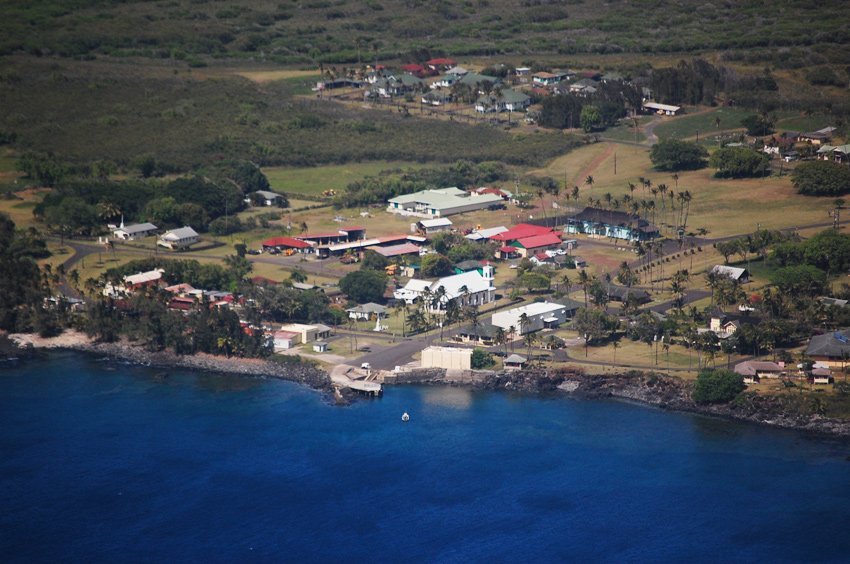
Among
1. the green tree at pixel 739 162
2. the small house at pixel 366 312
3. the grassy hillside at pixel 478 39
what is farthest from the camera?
the grassy hillside at pixel 478 39

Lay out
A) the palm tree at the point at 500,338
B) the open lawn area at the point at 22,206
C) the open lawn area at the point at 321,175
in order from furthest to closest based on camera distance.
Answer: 1. the open lawn area at the point at 321,175
2. the open lawn area at the point at 22,206
3. the palm tree at the point at 500,338

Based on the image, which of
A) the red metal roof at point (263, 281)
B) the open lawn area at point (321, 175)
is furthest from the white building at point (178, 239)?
the open lawn area at point (321, 175)

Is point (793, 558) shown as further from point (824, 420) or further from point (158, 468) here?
point (158, 468)

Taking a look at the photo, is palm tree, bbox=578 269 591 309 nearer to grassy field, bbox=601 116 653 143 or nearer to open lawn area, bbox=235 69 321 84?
grassy field, bbox=601 116 653 143

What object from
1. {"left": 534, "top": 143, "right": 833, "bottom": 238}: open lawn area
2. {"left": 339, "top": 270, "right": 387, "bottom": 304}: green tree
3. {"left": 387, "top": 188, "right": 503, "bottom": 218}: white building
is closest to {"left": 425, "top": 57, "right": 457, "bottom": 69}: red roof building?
{"left": 534, "top": 143, "right": 833, "bottom": 238}: open lawn area

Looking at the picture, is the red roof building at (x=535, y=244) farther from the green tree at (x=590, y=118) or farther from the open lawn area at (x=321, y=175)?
the green tree at (x=590, y=118)

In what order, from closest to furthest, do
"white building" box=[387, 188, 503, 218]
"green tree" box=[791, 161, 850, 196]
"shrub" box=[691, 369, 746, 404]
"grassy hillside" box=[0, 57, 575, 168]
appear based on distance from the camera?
"shrub" box=[691, 369, 746, 404] → "green tree" box=[791, 161, 850, 196] → "white building" box=[387, 188, 503, 218] → "grassy hillside" box=[0, 57, 575, 168]

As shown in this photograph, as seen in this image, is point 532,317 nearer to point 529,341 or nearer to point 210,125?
point 529,341

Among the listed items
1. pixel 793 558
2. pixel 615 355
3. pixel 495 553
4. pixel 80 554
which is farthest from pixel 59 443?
pixel 793 558
